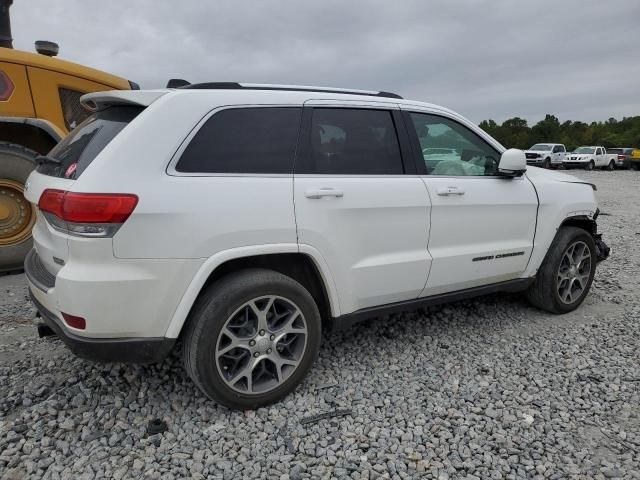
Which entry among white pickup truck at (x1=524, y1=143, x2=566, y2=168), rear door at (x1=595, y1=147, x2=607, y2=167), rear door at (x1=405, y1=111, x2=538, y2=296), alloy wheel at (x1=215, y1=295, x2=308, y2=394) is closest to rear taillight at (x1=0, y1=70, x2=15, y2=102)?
alloy wheel at (x1=215, y1=295, x2=308, y2=394)

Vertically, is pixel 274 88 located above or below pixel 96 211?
above

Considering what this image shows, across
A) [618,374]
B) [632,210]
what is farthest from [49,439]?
[632,210]

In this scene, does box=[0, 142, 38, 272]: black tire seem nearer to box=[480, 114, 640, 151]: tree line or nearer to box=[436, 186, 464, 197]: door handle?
box=[436, 186, 464, 197]: door handle

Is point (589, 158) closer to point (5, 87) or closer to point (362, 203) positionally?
point (362, 203)

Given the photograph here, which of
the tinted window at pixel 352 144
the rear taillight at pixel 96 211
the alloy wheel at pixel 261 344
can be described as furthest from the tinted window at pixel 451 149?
the rear taillight at pixel 96 211

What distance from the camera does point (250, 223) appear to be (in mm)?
2541

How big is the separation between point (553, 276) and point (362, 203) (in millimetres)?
2190

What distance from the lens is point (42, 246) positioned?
2689 mm

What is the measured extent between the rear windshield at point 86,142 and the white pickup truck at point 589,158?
116 feet

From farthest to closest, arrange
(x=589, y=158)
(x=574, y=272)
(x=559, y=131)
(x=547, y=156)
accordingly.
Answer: (x=559, y=131) < (x=589, y=158) < (x=547, y=156) < (x=574, y=272)

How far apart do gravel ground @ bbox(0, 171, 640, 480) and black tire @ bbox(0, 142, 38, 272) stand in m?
1.16

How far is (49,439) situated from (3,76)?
153 inches

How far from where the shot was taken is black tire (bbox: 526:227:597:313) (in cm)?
412

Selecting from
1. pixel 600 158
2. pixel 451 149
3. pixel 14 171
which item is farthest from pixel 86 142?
pixel 600 158
